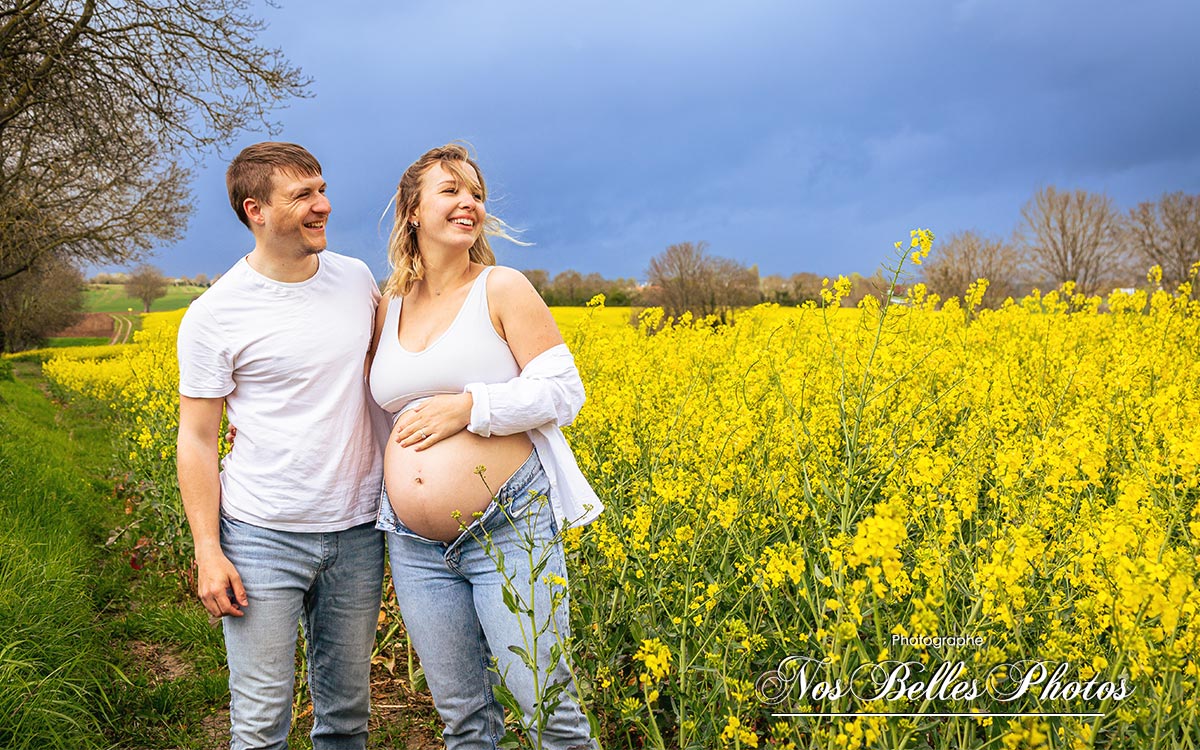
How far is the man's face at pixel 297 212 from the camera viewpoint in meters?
2.24

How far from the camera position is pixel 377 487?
8.06ft

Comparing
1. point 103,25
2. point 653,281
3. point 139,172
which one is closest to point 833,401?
point 103,25

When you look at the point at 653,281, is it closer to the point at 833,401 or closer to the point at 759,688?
the point at 833,401

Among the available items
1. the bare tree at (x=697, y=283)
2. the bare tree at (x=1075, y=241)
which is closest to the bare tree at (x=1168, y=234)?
the bare tree at (x=1075, y=241)

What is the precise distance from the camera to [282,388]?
2.31 m

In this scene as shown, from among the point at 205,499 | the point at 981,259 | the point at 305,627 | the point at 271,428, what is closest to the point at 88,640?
the point at 305,627

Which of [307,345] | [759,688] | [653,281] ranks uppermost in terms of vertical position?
[653,281]

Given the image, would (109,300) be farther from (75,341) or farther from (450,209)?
(450,209)

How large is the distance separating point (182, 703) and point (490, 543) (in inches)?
94.7

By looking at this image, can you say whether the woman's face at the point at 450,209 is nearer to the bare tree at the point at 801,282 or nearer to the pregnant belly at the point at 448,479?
the pregnant belly at the point at 448,479

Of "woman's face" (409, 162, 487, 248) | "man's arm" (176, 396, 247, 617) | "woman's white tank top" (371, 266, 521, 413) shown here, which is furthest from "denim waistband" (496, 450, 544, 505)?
"man's arm" (176, 396, 247, 617)

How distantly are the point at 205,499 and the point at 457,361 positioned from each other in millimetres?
784

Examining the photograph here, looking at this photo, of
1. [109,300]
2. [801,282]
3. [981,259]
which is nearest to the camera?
[801,282]

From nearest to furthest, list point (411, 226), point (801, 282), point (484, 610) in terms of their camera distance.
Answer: point (484, 610) < point (411, 226) < point (801, 282)
